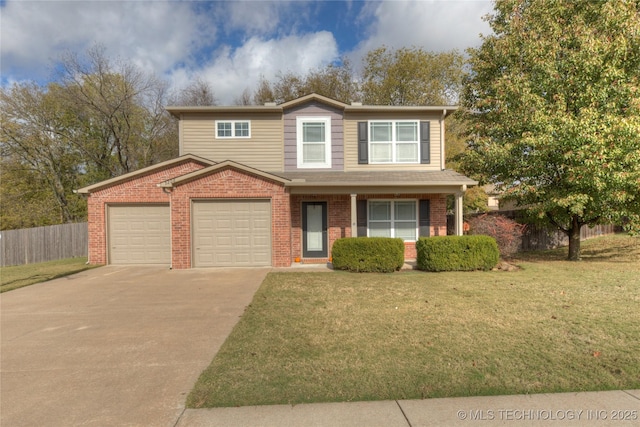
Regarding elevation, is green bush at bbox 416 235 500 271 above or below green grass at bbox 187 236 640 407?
above

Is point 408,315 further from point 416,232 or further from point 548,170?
point 548,170

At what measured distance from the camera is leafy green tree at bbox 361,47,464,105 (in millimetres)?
24469

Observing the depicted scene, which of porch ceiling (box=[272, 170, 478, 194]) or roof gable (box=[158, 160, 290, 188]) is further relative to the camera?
porch ceiling (box=[272, 170, 478, 194])

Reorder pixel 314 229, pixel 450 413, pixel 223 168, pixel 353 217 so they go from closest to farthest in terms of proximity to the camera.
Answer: pixel 450 413 → pixel 223 168 → pixel 353 217 → pixel 314 229

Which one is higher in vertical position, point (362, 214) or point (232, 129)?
point (232, 129)

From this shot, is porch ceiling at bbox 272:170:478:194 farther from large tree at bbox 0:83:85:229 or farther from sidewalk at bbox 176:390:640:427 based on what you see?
large tree at bbox 0:83:85:229

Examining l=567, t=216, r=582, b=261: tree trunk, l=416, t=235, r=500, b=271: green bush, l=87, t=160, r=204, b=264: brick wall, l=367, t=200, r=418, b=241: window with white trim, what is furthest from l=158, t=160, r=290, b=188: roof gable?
l=567, t=216, r=582, b=261: tree trunk

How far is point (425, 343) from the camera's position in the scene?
14.1ft

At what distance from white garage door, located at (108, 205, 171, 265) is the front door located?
16.3 feet

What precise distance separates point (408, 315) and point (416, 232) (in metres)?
7.32

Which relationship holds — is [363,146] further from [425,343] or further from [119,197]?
[425,343]

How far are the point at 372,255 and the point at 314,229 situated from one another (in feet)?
10.6

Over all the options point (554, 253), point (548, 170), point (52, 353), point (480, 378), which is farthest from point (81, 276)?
point (554, 253)

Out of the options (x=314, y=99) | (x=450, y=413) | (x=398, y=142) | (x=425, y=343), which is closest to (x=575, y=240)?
(x=398, y=142)
